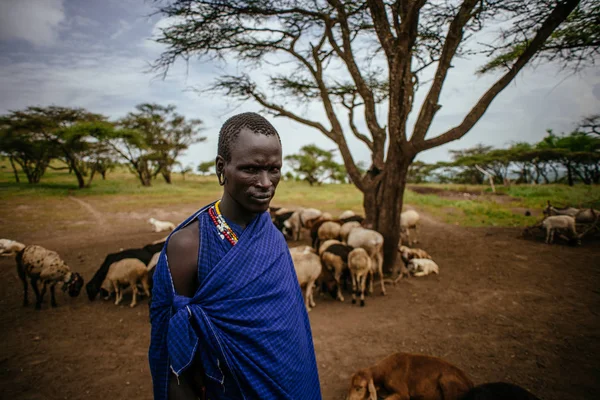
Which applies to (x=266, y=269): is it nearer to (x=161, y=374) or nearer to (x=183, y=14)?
(x=161, y=374)

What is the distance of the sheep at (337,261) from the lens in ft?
18.8

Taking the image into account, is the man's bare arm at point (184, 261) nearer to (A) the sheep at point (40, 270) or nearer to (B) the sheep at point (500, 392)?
(B) the sheep at point (500, 392)

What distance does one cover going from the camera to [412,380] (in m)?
2.74

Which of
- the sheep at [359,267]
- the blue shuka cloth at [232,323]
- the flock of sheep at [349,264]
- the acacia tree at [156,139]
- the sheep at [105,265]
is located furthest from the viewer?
the acacia tree at [156,139]

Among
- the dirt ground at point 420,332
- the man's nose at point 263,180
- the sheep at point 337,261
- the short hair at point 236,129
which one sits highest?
the short hair at point 236,129

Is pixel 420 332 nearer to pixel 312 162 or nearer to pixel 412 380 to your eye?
pixel 412 380

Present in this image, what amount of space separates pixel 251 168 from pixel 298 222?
939cm

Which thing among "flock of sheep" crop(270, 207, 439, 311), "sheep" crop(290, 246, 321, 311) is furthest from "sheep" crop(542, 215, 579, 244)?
"sheep" crop(290, 246, 321, 311)

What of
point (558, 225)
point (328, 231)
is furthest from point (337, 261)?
point (558, 225)

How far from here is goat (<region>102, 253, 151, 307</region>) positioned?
5.36 m

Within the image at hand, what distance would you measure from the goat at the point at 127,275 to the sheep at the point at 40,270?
69 cm

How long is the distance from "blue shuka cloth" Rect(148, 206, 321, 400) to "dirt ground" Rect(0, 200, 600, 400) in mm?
2303

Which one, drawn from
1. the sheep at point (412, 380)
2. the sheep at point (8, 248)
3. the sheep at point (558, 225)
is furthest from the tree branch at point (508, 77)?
the sheep at point (8, 248)

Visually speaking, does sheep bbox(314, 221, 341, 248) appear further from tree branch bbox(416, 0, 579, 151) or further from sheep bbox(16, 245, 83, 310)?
sheep bbox(16, 245, 83, 310)
